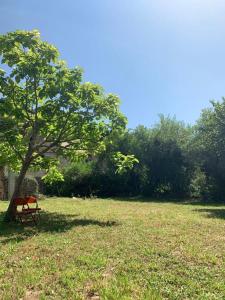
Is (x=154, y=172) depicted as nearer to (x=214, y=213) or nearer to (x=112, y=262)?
(x=214, y=213)

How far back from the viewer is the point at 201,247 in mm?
9492

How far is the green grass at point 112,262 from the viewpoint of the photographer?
6652mm

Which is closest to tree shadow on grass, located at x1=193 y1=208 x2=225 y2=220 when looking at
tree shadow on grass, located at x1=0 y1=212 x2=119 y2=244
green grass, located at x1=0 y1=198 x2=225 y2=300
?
green grass, located at x1=0 y1=198 x2=225 y2=300

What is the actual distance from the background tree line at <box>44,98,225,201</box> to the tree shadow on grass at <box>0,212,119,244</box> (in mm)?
16567

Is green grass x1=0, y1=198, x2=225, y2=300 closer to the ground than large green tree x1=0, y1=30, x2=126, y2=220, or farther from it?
closer to the ground

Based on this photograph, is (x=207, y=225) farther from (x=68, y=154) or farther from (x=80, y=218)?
(x=68, y=154)

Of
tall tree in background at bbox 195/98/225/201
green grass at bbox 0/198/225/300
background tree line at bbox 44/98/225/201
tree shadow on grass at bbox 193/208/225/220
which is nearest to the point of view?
green grass at bbox 0/198/225/300

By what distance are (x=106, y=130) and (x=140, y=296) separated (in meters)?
8.99

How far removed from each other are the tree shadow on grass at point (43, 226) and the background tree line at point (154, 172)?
16567 mm

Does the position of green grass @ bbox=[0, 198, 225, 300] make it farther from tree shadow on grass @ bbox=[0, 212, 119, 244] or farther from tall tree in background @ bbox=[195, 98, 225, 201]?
tall tree in background @ bbox=[195, 98, 225, 201]

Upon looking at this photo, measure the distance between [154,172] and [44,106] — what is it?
2025 centimetres

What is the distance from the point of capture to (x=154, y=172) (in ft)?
108

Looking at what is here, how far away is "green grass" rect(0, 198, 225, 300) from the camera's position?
6.65 metres

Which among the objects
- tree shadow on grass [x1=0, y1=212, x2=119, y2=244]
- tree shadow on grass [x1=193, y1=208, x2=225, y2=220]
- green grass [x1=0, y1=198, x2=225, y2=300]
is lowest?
green grass [x1=0, y1=198, x2=225, y2=300]
